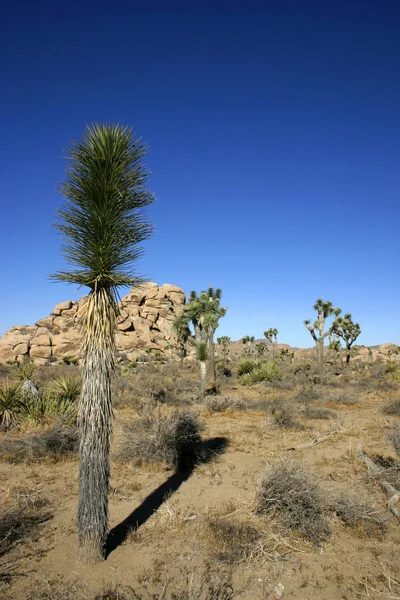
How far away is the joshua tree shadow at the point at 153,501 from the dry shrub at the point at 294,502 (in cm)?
193

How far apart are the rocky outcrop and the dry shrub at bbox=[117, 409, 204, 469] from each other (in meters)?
28.8

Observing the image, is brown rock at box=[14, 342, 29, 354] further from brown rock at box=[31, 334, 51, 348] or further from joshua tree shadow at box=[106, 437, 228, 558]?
joshua tree shadow at box=[106, 437, 228, 558]

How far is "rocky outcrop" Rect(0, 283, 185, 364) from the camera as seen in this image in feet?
150

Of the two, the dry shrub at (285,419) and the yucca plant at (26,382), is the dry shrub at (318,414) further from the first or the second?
the yucca plant at (26,382)

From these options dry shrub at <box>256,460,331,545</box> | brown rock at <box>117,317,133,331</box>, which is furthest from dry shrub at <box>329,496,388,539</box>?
brown rock at <box>117,317,133,331</box>

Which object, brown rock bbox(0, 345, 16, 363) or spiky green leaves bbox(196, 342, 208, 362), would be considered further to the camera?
brown rock bbox(0, 345, 16, 363)

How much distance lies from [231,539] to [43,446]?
578 centimetres

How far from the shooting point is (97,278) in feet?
14.9

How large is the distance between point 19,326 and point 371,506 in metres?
51.6

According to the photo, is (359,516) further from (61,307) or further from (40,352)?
(61,307)

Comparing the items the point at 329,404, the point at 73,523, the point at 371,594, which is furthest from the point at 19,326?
the point at 371,594

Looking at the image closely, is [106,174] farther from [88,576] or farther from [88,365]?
[88,576]

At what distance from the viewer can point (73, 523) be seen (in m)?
5.63

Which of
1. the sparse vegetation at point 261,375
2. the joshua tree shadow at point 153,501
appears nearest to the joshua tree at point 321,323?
the sparse vegetation at point 261,375
